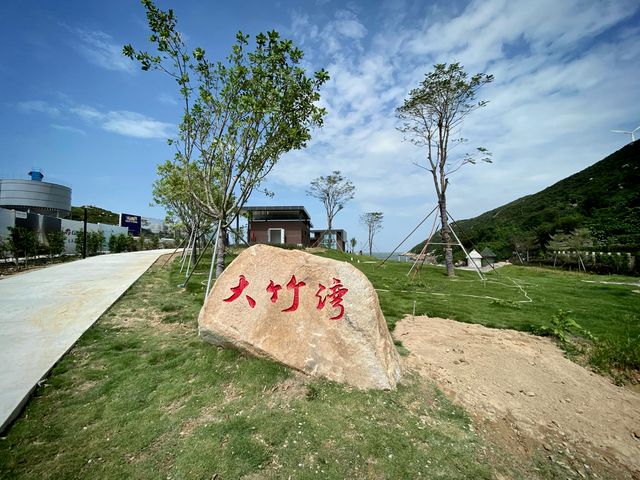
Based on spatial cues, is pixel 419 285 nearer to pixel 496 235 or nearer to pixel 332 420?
pixel 332 420

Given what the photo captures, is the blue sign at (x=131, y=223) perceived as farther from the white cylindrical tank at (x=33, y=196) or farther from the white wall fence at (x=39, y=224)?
the white wall fence at (x=39, y=224)

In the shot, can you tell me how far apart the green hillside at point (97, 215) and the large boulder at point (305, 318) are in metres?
76.3

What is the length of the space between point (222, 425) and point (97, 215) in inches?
3507

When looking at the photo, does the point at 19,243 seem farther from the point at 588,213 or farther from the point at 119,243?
the point at 588,213

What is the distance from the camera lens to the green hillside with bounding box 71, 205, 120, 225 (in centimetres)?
6771

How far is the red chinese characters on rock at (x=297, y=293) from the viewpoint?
4977 mm

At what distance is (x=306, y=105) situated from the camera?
1102 centimetres

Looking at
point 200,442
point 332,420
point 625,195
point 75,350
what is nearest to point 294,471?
point 332,420

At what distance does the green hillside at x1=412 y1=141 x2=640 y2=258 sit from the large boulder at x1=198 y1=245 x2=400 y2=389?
3530cm

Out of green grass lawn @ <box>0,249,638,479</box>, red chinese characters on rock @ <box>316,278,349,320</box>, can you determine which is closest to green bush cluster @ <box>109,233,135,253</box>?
green grass lawn @ <box>0,249,638,479</box>

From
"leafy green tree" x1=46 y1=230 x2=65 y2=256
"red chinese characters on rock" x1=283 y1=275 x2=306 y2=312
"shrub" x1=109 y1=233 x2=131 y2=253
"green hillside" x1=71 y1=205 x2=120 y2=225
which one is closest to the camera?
"red chinese characters on rock" x1=283 y1=275 x2=306 y2=312

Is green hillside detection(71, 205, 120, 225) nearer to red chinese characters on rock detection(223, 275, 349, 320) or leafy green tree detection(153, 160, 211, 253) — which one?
leafy green tree detection(153, 160, 211, 253)

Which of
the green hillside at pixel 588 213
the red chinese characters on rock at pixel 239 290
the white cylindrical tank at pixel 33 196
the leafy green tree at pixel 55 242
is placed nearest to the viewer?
the red chinese characters on rock at pixel 239 290

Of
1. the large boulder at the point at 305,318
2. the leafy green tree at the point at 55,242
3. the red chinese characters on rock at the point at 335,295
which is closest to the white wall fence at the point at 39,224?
the leafy green tree at the point at 55,242
